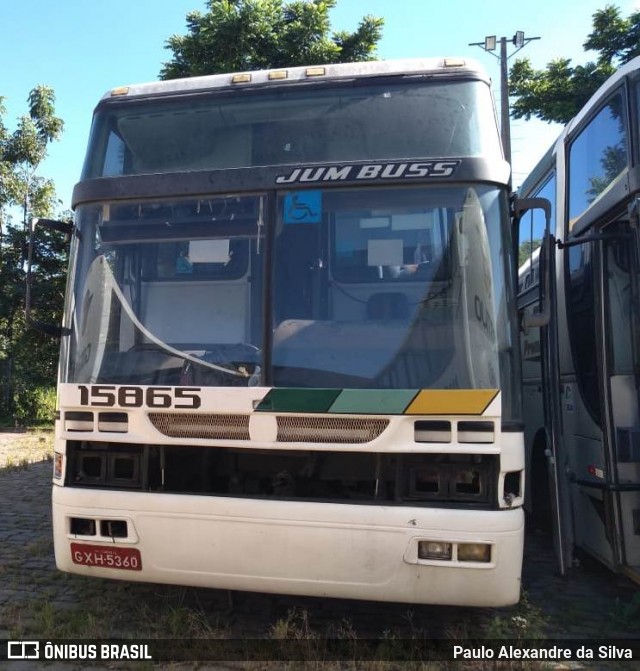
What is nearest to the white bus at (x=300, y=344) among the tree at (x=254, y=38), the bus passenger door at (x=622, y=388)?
the bus passenger door at (x=622, y=388)

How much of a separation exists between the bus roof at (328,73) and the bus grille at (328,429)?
222cm

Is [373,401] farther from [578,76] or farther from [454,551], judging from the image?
[578,76]

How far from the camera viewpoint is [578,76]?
1345cm

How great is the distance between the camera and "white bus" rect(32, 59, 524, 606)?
3377mm

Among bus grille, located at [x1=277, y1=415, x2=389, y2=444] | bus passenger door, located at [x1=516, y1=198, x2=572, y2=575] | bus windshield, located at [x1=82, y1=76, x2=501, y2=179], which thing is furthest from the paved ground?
bus windshield, located at [x1=82, y1=76, x2=501, y2=179]

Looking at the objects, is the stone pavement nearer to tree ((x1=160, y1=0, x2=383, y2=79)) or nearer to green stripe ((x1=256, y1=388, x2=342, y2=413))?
green stripe ((x1=256, y1=388, x2=342, y2=413))

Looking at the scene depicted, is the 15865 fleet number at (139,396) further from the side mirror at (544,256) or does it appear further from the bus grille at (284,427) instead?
the side mirror at (544,256)

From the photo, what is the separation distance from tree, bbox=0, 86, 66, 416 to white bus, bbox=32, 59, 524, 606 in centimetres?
1151

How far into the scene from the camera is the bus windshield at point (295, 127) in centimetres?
381

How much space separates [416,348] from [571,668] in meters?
2.07

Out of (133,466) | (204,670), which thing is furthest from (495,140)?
(204,670)

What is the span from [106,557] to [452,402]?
2226 mm

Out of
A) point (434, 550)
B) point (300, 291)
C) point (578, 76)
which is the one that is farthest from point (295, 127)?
point (578, 76)

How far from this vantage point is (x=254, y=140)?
398 cm
